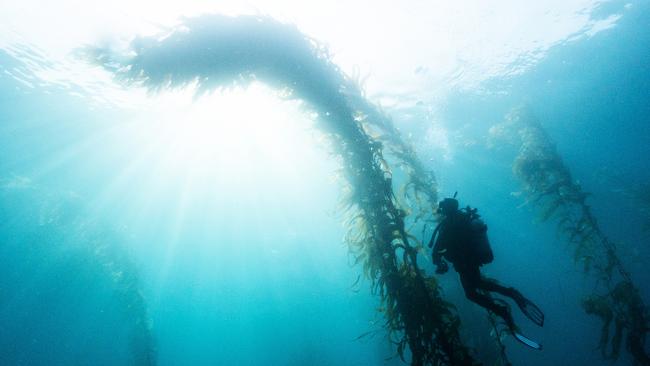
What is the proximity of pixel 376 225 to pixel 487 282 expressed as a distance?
1.78 meters

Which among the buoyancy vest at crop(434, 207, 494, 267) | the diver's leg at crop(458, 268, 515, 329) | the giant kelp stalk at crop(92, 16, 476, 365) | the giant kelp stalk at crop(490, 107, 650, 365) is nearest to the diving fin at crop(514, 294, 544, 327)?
the diver's leg at crop(458, 268, 515, 329)

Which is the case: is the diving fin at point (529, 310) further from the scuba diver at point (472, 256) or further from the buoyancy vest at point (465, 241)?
the buoyancy vest at point (465, 241)

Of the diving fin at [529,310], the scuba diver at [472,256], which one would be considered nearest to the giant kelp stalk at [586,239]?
the diving fin at [529,310]

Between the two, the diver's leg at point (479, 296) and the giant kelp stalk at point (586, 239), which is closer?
the diver's leg at point (479, 296)

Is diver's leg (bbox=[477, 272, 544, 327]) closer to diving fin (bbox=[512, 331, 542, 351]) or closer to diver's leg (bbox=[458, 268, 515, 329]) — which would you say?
diver's leg (bbox=[458, 268, 515, 329])

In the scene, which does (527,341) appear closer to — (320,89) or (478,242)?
(478,242)

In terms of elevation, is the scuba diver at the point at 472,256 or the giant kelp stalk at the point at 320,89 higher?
the giant kelp stalk at the point at 320,89

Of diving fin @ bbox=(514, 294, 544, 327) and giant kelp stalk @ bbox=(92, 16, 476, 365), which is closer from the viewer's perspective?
diving fin @ bbox=(514, 294, 544, 327)

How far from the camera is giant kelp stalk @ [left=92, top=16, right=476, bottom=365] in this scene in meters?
4.55

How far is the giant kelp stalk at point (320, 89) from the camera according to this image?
455 cm

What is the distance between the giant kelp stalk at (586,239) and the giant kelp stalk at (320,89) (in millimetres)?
5332

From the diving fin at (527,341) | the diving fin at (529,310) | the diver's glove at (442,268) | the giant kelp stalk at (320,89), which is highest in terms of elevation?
the giant kelp stalk at (320,89)

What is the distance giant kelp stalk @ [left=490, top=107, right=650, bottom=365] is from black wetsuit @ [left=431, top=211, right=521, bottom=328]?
15.9 feet

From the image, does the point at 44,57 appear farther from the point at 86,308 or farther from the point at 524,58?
the point at 86,308
